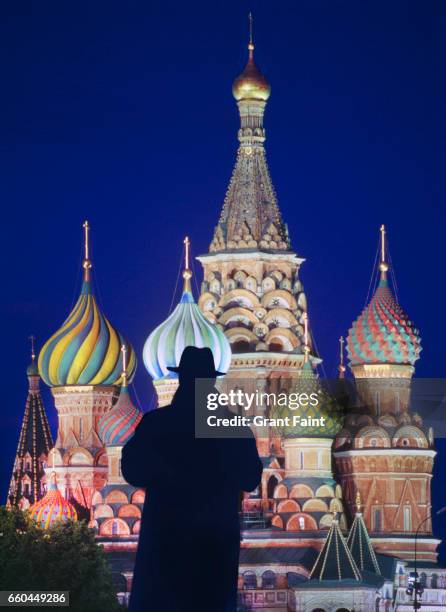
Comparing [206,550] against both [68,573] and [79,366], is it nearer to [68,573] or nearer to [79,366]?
[68,573]

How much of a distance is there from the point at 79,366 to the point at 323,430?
6443mm

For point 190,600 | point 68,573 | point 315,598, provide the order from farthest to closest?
1. point 315,598
2. point 68,573
3. point 190,600

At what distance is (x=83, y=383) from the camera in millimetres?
63750

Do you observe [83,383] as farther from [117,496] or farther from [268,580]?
[268,580]

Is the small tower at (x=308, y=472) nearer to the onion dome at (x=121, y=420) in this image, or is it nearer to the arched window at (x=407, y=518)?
the arched window at (x=407, y=518)

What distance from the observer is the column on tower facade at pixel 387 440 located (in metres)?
61.0

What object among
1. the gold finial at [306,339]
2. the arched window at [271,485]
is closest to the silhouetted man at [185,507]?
the gold finial at [306,339]

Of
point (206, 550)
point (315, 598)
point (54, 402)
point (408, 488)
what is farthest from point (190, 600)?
point (54, 402)

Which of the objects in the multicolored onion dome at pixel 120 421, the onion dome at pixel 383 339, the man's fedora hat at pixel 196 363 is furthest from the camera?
the onion dome at pixel 383 339

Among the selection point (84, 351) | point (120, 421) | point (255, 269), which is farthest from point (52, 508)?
point (255, 269)

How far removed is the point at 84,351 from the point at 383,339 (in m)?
6.81

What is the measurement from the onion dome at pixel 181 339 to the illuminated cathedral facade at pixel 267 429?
1.5 inches

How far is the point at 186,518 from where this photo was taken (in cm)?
2694

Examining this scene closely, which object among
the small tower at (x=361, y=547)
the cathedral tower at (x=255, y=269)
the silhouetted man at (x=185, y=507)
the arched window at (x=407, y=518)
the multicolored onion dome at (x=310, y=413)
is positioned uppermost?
the cathedral tower at (x=255, y=269)
